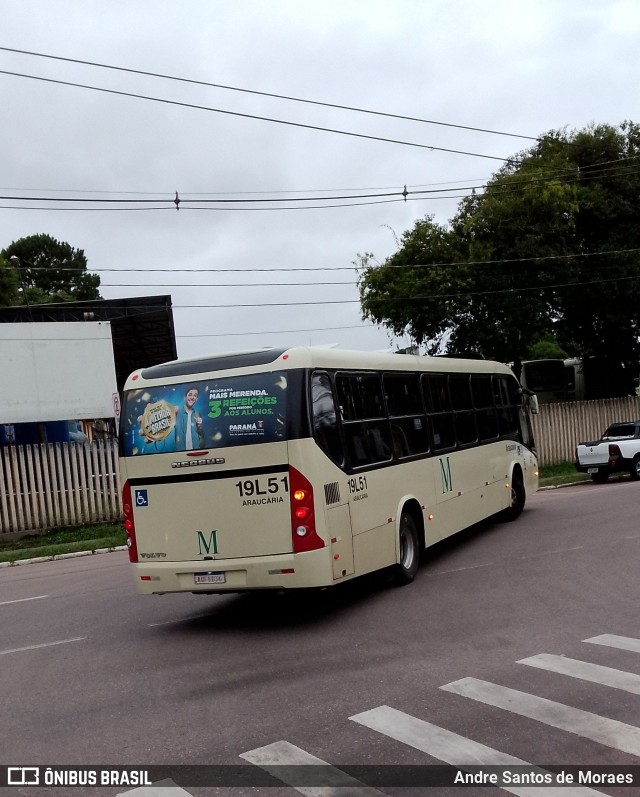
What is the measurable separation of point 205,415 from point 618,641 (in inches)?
180

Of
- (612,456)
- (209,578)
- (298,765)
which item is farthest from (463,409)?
(612,456)

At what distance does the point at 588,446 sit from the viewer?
26.3 m

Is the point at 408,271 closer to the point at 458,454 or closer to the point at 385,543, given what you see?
the point at 458,454

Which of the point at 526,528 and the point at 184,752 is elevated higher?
the point at 184,752

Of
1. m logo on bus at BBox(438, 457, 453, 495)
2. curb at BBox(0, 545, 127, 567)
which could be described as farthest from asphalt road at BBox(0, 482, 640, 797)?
curb at BBox(0, 545, 127, 567)

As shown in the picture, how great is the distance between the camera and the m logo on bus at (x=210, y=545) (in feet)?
30.7

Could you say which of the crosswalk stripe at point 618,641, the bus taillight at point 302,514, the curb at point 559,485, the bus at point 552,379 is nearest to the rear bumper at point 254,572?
the bus taillight at point 302,514

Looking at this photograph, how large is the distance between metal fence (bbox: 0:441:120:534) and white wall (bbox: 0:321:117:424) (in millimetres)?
6367

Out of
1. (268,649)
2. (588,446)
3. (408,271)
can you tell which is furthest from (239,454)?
(408,271)

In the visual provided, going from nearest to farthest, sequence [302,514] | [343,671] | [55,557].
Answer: [343,671]
[302,514]
[55,557]

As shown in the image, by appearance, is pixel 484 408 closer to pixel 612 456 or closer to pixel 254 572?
pixel 254 572

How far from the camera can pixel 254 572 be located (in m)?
9.17

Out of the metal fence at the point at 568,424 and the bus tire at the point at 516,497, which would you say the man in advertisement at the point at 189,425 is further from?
the metal fence at the point at 568,424

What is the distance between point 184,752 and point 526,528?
11.4 meters
